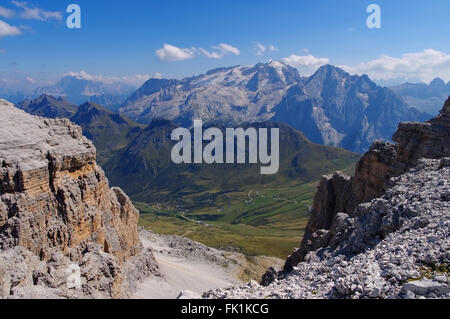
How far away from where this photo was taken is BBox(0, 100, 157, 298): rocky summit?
47.7 metres

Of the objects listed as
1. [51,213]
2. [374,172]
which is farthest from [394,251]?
[374,172]

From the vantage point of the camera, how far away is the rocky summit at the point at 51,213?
4766 centimetres

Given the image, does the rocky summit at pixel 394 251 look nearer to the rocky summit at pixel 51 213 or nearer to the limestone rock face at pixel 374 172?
the limestone rock face at pixel 374 172

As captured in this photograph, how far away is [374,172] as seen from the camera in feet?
269

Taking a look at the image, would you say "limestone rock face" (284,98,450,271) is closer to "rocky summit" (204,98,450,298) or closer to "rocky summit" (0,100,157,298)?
"rocky summit" (204,98,450,298)

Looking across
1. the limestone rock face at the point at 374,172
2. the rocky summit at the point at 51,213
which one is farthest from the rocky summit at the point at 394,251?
the rocky summit at the point at 51,213

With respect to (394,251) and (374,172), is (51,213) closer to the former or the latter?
(394,251)

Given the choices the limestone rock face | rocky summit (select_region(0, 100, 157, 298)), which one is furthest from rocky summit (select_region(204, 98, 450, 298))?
rocky summit (select_region(0, 100, 157, 298))

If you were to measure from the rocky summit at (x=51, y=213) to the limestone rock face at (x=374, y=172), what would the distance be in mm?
36978

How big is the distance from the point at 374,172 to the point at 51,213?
2632 inches

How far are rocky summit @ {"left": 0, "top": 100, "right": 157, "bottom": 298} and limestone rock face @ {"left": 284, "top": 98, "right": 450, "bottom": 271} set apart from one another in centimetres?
3698
